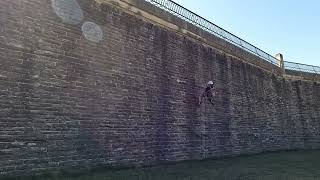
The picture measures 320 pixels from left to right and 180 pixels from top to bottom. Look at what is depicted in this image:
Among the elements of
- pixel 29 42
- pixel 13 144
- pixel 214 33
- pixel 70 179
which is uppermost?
pixel 214 33

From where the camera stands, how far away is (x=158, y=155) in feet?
33.3

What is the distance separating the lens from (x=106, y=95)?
29.3 feet

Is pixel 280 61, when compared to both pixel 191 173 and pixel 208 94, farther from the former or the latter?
pixel 191 173

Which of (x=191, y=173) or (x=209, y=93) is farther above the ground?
(x=209, y=93)

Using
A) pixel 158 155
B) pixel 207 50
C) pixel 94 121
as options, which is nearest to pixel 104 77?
pixel 94 121

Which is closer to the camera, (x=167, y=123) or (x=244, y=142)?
(x=167, y=123)

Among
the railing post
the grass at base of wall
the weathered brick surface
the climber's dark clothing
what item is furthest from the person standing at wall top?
the railing post

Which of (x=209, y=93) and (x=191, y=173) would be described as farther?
(x=209, y=93)

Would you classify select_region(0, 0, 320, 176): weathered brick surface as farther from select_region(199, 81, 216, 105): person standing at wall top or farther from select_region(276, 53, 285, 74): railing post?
select_region(276, 53, 285, 74): railing post

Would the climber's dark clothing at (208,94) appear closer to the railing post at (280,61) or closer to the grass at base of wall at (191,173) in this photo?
the grass at base of wall at (191,173)

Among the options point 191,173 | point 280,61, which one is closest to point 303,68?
point 280,61

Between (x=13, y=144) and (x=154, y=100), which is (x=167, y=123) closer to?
(x=154, y=100)

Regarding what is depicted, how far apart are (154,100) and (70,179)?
3928 mm

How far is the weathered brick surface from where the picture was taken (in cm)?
719
